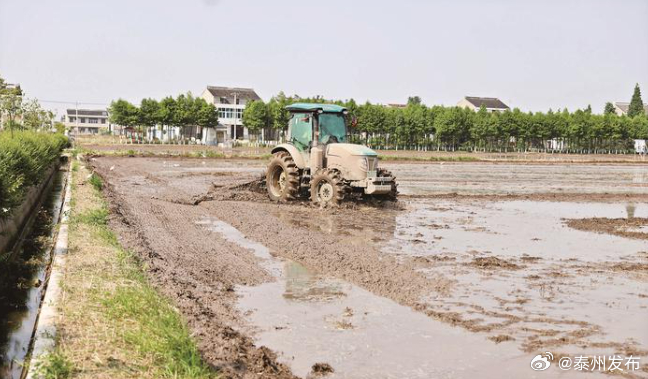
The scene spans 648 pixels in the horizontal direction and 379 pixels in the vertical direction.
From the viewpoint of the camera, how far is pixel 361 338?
6.72 m

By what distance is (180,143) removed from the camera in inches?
2768

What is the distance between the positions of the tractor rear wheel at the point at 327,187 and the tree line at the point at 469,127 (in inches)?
2053

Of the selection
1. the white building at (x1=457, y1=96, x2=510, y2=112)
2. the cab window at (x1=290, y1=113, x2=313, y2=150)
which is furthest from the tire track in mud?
the white building at (x1=457, y1=96, x2=510, y2=112)

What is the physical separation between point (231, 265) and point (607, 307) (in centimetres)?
531

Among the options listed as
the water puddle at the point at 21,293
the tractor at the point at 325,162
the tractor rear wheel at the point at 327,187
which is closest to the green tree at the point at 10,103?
the tractor at the point at 325,162

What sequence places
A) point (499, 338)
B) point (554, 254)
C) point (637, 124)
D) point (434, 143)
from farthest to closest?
point (637, 124) < point (434, 143) < point (554, 254) < point (499, 338)

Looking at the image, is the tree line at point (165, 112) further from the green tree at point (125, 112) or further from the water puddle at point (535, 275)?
the water puddle at point (535, 275)

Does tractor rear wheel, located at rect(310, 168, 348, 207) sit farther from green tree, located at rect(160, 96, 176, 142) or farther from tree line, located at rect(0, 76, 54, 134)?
green tree, located at rect(160, 96, 176, 142)

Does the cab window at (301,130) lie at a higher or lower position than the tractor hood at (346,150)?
higher

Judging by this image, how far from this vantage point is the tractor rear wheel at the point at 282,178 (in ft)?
58.6

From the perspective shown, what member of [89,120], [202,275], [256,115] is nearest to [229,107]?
[256,115]

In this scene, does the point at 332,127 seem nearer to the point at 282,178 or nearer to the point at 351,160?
the point at 351,160

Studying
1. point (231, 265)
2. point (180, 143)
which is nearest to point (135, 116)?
point (180, 143)

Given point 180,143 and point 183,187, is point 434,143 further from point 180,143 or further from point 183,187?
point 183,187
